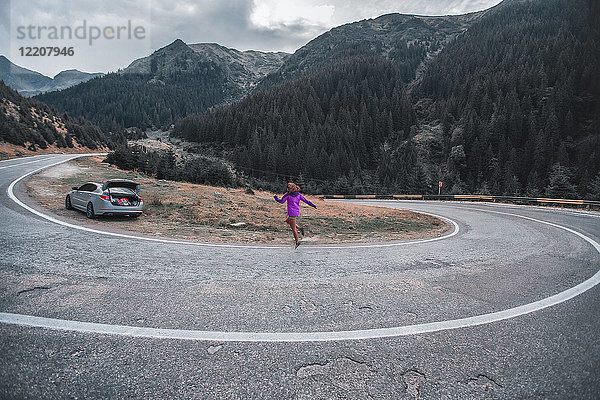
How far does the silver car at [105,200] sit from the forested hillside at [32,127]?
4172 cm

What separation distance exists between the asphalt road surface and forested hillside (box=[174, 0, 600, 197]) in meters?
59.0

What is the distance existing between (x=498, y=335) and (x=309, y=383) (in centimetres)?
222

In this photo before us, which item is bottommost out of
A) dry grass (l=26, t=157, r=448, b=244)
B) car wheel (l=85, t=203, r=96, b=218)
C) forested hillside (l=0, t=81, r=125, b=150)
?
dry grass (l=26, t=157, r=448, b=244)

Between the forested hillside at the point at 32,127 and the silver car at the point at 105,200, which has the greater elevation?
the forested hillside at the point at 32,127

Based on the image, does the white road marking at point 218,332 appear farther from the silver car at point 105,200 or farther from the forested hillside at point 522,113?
the forested hillside at point 522,113

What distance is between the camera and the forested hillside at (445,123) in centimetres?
8238

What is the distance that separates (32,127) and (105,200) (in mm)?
54938

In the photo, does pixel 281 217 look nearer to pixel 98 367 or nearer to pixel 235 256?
pixel 235 256

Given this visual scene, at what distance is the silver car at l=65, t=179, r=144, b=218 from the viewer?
31.7 ft

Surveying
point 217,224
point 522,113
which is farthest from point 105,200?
point 522,113

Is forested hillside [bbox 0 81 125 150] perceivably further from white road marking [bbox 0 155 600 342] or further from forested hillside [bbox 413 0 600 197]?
forested hillside [bbox 413 0 600 197]

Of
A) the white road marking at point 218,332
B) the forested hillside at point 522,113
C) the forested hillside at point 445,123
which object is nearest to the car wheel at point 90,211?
the white road marking at point 218,332

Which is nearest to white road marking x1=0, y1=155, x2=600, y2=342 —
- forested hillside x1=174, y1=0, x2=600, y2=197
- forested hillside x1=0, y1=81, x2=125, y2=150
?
forested hillside x1=0, y1=81, x2=125, y2=150

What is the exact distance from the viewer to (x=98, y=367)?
2264 mm
